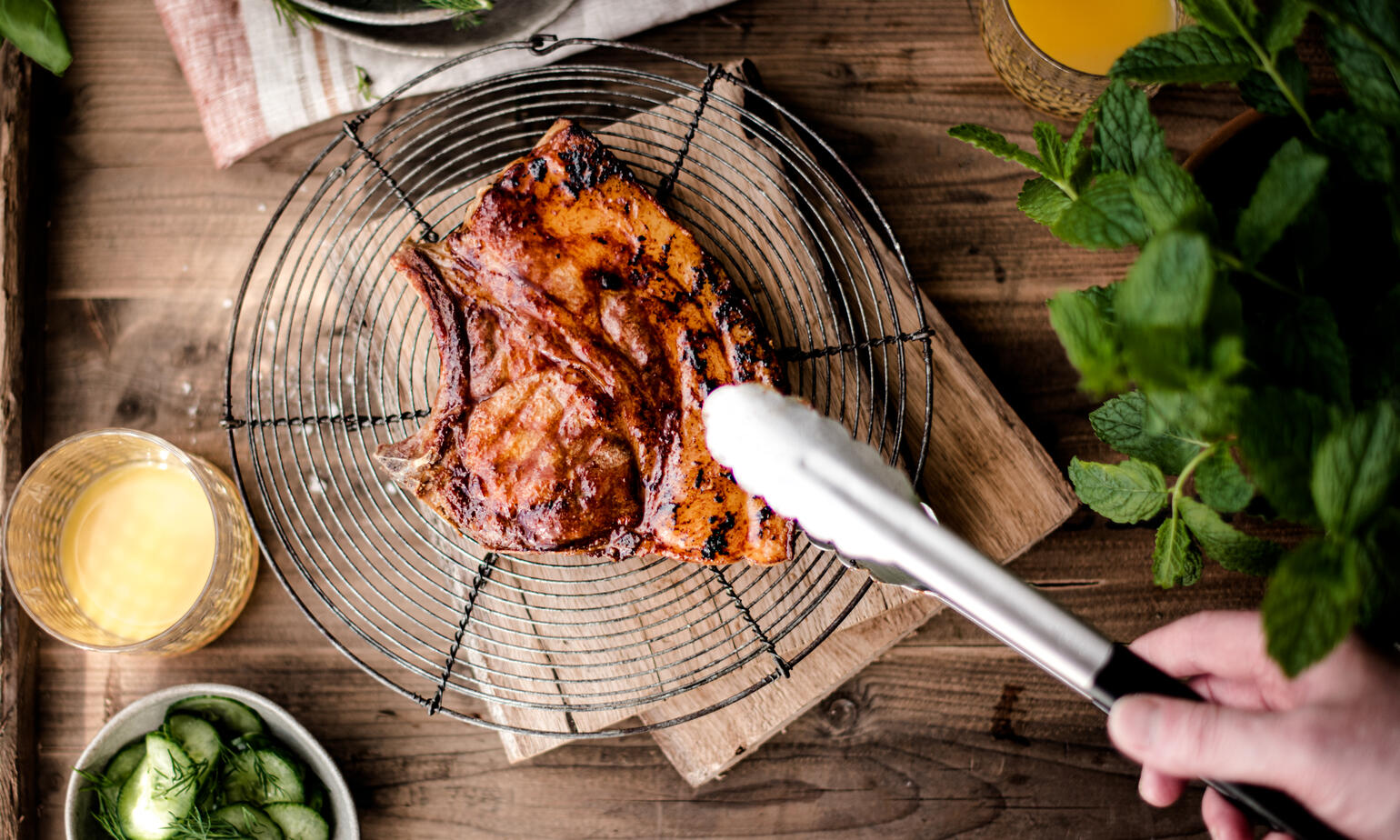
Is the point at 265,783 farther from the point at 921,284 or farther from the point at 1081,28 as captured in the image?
the point at 1081,28

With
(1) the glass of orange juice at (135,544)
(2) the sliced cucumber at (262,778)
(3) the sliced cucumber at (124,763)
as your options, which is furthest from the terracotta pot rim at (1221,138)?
(3) the sliced cucumber at (124,763)

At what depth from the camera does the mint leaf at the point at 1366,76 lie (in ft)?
4.27

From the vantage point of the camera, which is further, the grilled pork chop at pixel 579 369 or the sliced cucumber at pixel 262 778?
the sliced cucumber at pixel 262 778

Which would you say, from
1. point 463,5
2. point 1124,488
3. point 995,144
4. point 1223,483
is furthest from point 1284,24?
point 463,5

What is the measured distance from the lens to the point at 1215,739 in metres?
1.48

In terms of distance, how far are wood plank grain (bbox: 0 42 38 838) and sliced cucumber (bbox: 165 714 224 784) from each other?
0.59m

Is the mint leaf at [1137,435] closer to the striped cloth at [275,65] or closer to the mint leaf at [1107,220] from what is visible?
the mint leaf at [1107,220]

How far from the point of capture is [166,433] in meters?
2.80

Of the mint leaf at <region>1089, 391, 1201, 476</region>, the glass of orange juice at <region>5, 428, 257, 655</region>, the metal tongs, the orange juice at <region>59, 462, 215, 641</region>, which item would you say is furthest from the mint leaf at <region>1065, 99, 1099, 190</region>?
the orange juice at <region>59, 462, 215, 641</region>

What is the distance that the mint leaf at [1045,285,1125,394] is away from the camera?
121cm

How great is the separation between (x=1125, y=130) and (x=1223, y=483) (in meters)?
0.62

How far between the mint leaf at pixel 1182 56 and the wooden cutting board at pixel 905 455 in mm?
1122

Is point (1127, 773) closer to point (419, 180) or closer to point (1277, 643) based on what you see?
point (1277, 643)

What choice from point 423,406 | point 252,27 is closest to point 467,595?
point 423,406
